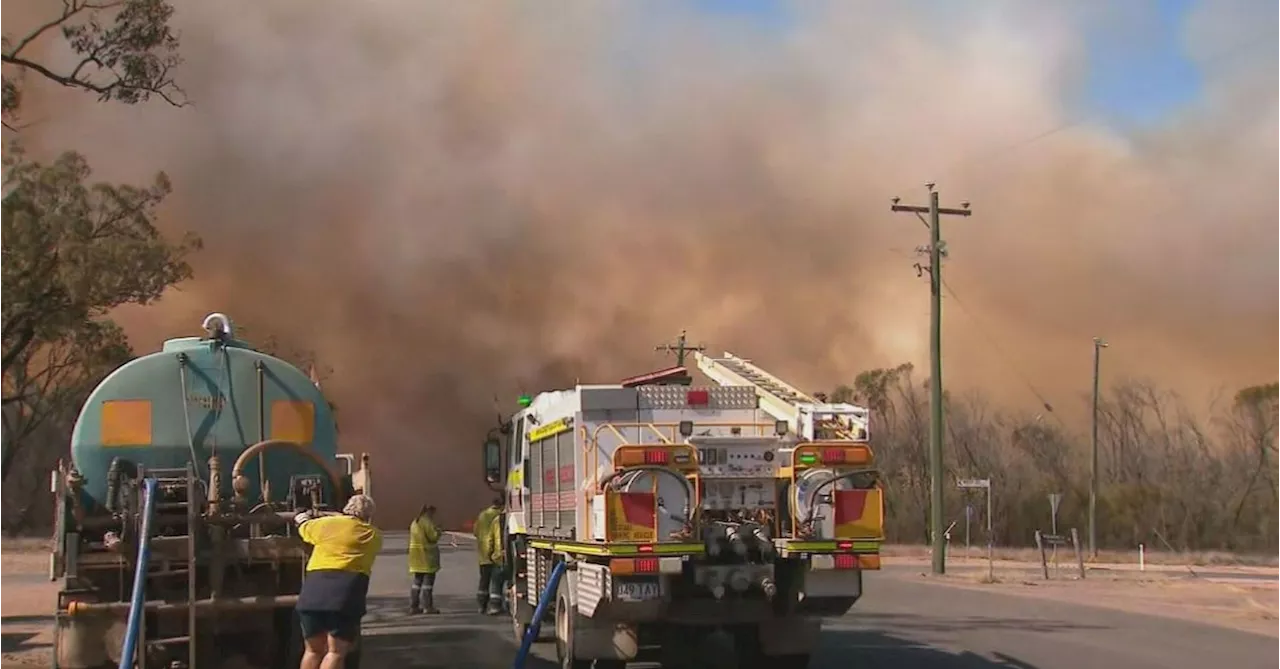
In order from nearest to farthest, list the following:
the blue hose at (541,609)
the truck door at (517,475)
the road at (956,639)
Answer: the blue hose at (541,609) → the road at (956,639) → the truck door at (517,475)

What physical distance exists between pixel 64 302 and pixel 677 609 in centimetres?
2261

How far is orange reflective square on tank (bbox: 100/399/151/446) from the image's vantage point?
1052 centimetres

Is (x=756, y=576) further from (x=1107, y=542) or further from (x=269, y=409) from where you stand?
(x=1107, y=542)

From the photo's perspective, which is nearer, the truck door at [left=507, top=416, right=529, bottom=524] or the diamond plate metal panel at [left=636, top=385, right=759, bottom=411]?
the diamond plate metal panel at [left=636, top=385, right=759, bottom=411]

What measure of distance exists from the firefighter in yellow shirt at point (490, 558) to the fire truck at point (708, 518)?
537 cm

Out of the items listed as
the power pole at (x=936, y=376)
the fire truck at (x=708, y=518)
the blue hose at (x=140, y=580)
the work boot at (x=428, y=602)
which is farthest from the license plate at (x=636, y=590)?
the power pole at (x=936, y=376)

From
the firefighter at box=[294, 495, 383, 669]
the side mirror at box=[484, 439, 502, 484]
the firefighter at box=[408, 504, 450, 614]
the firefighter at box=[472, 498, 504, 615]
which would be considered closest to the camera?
the firefighter at box=[294, 495, 383, 669]

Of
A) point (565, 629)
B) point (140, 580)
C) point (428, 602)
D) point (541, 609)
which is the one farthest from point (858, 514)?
point (428, 602)

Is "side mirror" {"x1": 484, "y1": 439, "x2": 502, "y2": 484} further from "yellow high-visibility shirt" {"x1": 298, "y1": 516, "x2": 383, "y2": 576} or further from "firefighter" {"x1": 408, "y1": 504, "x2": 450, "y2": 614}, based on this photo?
"yellow high-visibility shirt" {"x1": 298, "y1": 516, "x2": 383, "y2": 576}

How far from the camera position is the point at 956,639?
49.1 feet

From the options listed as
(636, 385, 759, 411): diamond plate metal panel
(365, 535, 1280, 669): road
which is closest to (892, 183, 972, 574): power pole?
(365, 535, 1280, 669): road

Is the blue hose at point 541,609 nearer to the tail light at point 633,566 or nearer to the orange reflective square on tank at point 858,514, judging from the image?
the tail light at point 633,566

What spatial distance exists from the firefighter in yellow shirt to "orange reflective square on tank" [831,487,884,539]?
7.03 m

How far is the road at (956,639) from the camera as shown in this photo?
1299 centimetres
